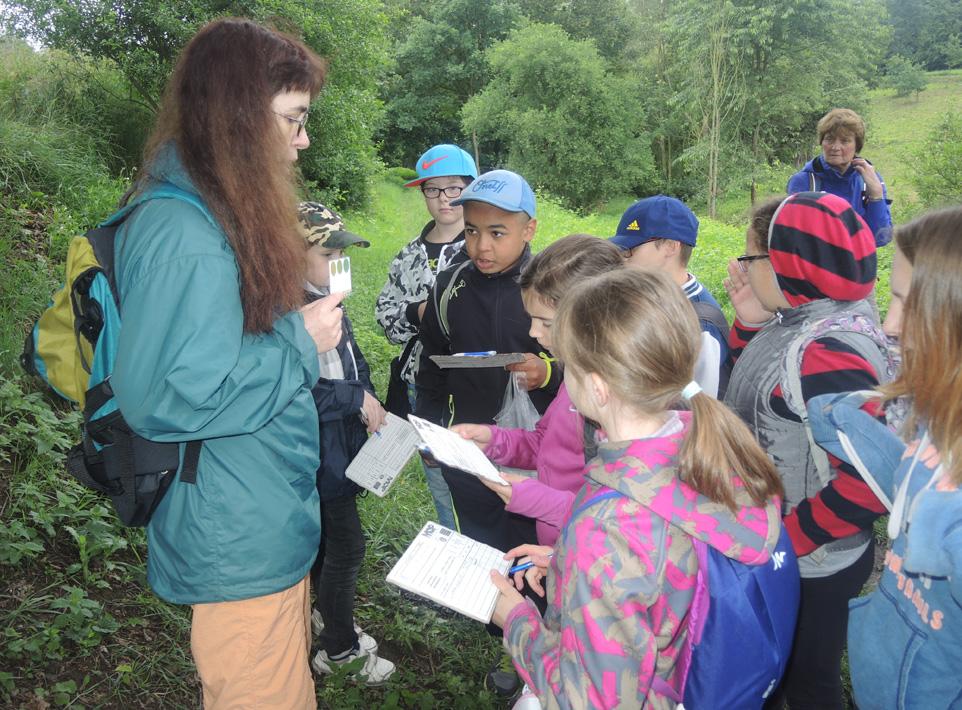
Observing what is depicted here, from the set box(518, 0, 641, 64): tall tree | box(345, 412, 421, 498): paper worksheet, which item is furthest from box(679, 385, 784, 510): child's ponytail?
box(518, 0, 641, 64): tall tree

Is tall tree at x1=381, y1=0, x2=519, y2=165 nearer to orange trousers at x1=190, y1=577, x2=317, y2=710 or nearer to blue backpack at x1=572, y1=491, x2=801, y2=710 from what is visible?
orange trousers at x1=190, y1=577, x2=317, y2=710

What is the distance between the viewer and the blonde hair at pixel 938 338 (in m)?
1.20

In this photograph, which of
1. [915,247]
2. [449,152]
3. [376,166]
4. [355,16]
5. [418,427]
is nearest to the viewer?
[915,247]

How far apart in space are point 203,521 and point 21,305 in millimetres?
3702

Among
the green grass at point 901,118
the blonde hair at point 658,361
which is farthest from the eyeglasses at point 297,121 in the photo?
the green grass at point 901,118

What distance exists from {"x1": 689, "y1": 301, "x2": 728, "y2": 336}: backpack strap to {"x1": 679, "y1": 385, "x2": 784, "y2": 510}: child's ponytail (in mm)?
1316

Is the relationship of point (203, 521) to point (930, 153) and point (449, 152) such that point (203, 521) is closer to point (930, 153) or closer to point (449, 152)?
point (449, 152)

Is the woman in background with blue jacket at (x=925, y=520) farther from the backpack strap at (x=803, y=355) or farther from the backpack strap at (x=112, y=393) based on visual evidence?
the backpack strap at (x=112, y=393)

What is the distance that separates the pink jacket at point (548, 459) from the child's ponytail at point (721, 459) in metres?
0.60

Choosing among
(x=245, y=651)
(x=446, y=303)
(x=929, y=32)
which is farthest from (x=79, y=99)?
(x=929, y=32)

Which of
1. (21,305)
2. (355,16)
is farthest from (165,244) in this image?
(355,16)

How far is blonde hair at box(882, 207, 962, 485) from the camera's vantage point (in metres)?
1.20

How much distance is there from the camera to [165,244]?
4.83 ft

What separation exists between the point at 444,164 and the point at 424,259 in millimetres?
580
